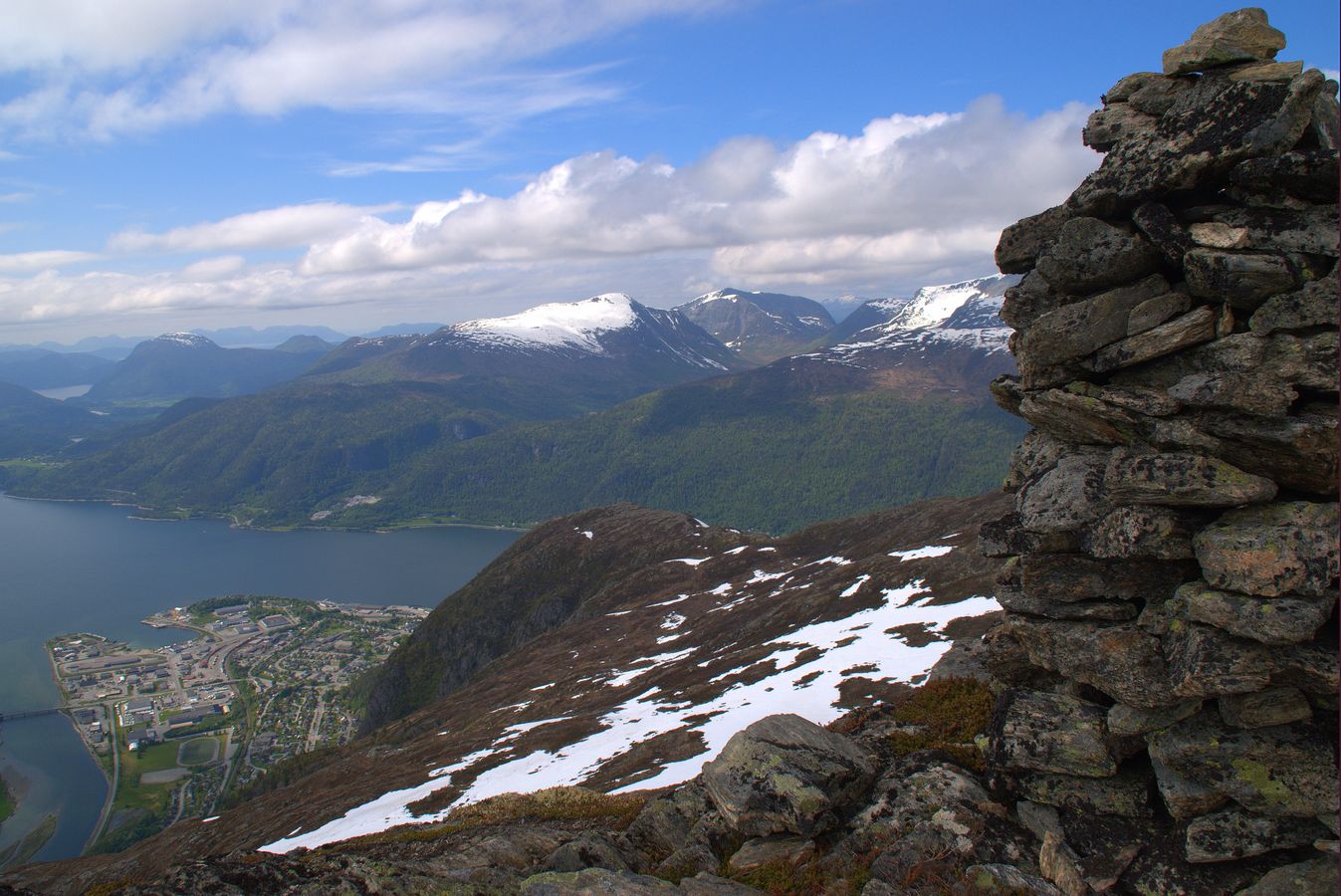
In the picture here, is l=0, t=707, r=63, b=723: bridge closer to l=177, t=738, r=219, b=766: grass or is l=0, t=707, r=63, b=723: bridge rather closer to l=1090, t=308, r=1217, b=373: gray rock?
l=177, t=738, r=219, b=766: grass

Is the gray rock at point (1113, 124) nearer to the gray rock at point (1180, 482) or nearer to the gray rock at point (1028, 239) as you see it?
the gray rock at point (1028, 239)

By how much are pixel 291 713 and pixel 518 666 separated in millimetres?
83507

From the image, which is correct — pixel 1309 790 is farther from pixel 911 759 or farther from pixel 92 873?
pixel 92 873

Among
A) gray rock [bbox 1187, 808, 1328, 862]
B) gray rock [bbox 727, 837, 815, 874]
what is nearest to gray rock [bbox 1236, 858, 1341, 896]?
gray rock [bbox 1187, 808, 1328, 862]

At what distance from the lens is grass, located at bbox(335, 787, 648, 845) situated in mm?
21953

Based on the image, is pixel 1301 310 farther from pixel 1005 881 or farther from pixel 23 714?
pixel 23 714

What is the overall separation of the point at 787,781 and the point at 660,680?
54472mm

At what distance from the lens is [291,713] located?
510 feet

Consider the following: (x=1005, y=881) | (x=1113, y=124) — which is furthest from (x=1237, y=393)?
(x=1005, y=881)

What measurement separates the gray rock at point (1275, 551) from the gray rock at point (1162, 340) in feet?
10.5

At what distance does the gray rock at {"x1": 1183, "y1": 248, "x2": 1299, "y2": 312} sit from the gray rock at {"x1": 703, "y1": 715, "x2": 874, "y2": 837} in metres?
11.8

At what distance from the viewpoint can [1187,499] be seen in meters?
13.3

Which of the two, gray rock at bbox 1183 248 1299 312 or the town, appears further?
the town

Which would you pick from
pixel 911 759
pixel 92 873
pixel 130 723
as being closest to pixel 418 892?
pixel 911 759
